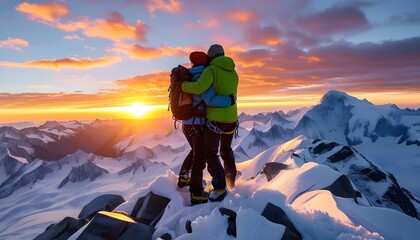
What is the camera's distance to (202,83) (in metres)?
7.35

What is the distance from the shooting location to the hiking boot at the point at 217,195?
8.04m

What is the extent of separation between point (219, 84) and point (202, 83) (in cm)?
56

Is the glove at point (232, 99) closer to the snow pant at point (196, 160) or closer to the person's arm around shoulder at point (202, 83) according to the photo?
the person's arm around shoulder at point (202, 83)

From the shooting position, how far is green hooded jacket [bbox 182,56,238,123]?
24.3 feet

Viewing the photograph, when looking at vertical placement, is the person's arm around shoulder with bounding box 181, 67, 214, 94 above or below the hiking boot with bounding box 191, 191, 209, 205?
above

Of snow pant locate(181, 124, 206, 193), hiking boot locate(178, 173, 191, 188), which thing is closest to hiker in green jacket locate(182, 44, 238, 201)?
snow pant locate(181, 124, 206, 193)

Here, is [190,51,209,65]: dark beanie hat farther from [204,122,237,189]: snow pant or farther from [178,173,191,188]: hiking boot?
[178,173,191,188]: hiking boot

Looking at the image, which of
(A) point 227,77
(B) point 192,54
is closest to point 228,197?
(A) point 227,77

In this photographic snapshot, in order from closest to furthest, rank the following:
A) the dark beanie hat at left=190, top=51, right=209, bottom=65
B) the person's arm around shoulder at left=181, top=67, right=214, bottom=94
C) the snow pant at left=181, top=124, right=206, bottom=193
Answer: the person's arm around shoulder at left=181, top=67, right=214, bottom=94 → the dark beanie hat at left=190, top=51, right=209, bottom=65 → the snow pant at left=181, top=124, right=206, bottom=193

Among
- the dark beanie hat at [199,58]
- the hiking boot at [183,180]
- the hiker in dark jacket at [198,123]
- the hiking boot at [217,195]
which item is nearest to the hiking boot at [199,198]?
the hiker in dark jacket at [198,123]

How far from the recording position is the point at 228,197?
316 inches

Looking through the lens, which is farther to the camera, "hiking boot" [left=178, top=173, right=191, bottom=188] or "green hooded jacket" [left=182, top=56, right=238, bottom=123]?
"hiking boot" [left=178, top=173, right=191, bottom=188]

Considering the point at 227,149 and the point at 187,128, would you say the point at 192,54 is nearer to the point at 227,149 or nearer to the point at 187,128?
the point at 187,128

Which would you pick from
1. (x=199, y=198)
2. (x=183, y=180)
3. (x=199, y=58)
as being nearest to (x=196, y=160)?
(x=199, y=198)
